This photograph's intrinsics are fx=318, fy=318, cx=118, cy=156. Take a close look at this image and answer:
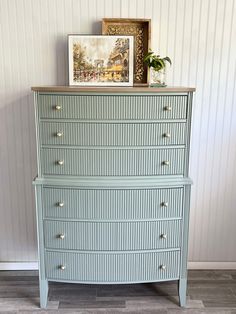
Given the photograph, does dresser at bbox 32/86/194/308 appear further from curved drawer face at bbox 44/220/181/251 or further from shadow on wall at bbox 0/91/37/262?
shadow on wall at bbox 0/91/37/262

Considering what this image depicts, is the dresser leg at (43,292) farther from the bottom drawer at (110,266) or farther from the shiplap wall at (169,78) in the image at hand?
the shiplap wall at (169,78)

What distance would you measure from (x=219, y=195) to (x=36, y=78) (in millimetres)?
1618

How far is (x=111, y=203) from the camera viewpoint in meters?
1.93

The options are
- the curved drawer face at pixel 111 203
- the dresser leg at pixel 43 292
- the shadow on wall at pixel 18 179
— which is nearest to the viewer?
the curved drawer face at pixel 111 203

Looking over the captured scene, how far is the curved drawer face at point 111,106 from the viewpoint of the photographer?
1822 millimetres

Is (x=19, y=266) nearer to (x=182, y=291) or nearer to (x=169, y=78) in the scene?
(x=182, y=291)

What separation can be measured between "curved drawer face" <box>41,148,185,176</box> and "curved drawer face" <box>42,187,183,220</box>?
0.11 m

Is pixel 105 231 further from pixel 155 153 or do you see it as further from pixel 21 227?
pixel 21 227

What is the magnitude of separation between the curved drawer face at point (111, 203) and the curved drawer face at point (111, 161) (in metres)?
0.11

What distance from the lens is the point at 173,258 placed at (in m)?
2.05

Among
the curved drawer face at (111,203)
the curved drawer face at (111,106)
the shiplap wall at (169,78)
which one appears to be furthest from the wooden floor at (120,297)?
the curved drawer face at (111,106)

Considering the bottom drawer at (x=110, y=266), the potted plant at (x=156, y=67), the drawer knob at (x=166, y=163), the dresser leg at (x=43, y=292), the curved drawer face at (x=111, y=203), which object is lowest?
the dresser leg at (x=43, y=292)

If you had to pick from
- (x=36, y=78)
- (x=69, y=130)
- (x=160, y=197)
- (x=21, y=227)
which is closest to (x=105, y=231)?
(x=160, y=197)

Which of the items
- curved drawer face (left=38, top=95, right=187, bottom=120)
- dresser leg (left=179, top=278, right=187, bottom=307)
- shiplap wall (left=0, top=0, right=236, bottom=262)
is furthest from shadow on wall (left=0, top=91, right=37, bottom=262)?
dresser leg (left=179, top=278, right=187, bottom=307)
